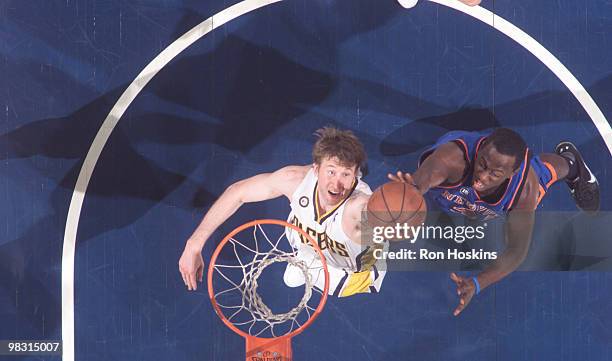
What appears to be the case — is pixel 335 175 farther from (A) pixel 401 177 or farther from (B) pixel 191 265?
(B) pixel 191 265

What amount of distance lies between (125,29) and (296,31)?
1.37 m

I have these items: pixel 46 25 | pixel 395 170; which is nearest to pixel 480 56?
pixel 395 170

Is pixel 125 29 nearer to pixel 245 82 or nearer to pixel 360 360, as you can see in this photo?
pixel 245 82

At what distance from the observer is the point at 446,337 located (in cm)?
610

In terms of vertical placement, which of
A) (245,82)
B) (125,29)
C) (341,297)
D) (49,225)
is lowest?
(341,297)

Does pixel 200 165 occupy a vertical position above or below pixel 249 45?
below

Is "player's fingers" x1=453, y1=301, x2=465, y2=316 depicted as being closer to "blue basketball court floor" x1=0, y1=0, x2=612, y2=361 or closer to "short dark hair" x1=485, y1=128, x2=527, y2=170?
"blue basketball court floor" x1=0, y1=0, x2=612, y2=361

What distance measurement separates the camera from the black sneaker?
6037 mm

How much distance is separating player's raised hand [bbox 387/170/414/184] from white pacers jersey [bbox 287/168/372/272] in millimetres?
404

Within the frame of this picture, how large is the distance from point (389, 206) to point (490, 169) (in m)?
0.85

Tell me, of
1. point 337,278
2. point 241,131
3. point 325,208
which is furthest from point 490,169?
point 241,131

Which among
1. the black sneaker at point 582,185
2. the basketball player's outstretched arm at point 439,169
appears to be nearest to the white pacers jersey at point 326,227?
the basketball player's outstretched arm at point 439,169

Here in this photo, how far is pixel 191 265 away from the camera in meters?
6.11
